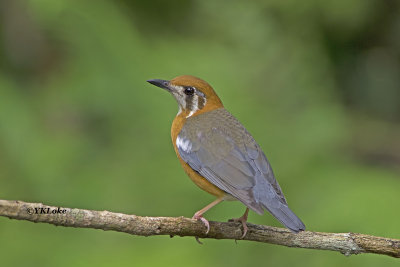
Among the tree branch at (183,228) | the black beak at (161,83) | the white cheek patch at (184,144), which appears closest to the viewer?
the tree branch at (183,228)

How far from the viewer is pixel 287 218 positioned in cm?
449

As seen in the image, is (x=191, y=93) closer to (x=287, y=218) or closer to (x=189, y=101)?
(x=189, y=101)

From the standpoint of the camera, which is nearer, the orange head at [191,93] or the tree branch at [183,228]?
the tree branch at [183,228]

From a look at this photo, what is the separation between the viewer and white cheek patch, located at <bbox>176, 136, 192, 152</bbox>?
5320mm

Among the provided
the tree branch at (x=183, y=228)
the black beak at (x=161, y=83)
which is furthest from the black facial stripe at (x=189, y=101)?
the tree branch at (x=183, y=228)

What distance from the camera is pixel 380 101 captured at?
958 cm

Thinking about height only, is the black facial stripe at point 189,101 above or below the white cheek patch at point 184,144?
above

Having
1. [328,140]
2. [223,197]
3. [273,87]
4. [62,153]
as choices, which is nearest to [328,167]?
[328,140]

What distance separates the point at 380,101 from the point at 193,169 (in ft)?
17.0

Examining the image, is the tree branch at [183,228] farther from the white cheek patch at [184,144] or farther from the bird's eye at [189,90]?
the bird's eye at [189,90]

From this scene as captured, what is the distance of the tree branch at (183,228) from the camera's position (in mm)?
3577

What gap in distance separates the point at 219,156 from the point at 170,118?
1652 mm

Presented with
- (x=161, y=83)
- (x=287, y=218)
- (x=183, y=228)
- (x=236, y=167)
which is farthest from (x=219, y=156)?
(x=183, y=228)

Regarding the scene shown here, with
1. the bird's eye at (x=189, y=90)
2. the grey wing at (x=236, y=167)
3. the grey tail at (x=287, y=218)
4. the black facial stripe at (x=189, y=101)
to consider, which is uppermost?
the bird's eye at (x=189, y=90)
